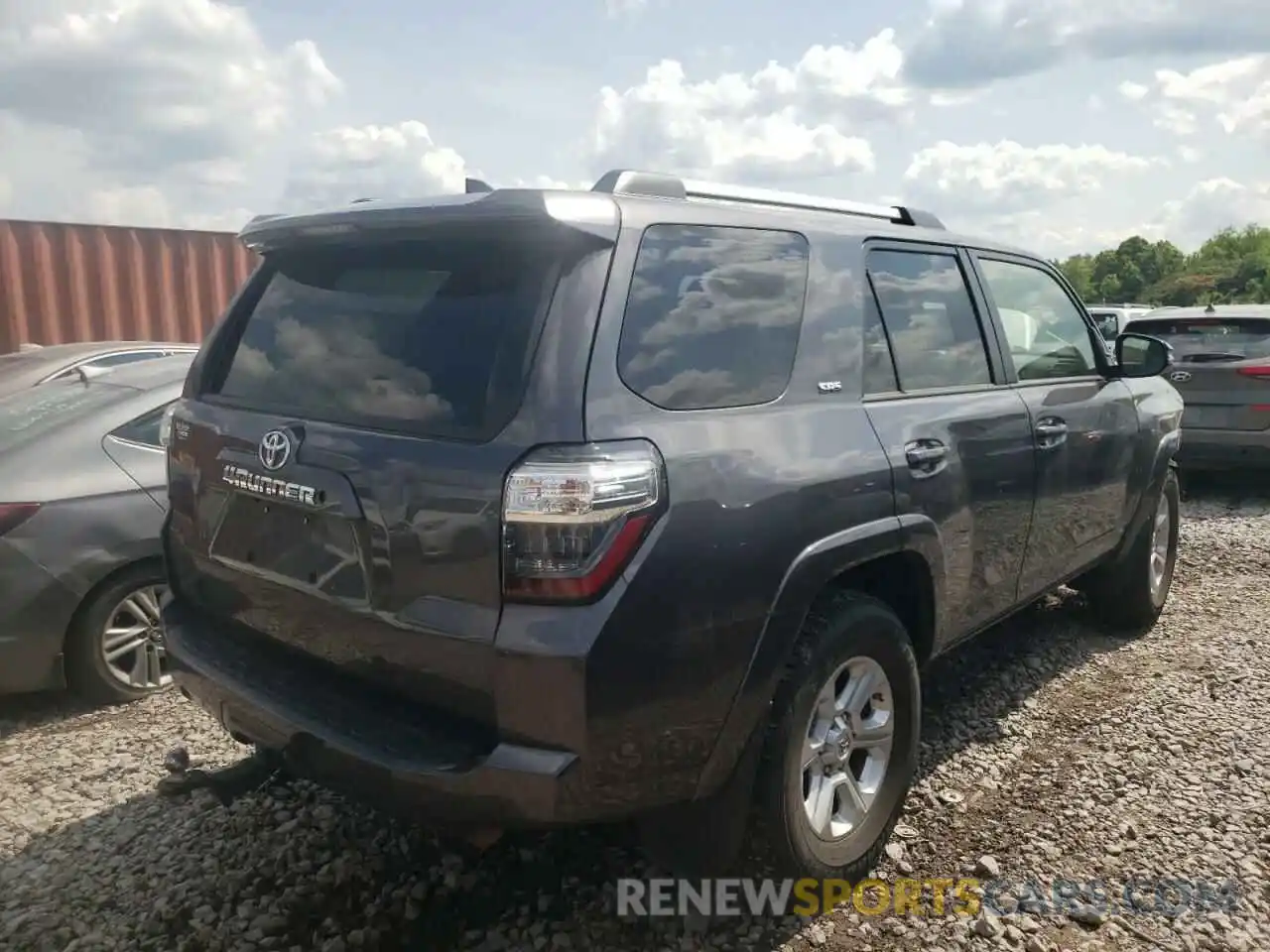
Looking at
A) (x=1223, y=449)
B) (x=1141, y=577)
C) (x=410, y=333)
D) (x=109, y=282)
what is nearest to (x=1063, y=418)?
(x=1141, y=577)

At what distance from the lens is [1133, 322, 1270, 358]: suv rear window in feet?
26.3

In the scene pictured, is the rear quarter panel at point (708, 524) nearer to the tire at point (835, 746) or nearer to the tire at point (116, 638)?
the tire at point (835, 746)

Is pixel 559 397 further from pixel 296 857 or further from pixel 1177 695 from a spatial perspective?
pixel 1177 695

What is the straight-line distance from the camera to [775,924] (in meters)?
2.71

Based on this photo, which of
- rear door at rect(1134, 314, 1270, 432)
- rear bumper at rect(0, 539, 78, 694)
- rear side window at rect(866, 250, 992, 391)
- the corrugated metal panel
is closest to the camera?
rear side window at rect(866, 250, 992, 391)

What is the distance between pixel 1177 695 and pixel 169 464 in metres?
3.94

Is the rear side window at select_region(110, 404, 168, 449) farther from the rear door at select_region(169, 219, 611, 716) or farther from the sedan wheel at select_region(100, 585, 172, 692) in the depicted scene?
the rear door at select_region(169, 219, 611, 716)

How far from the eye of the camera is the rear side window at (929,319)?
123 inches

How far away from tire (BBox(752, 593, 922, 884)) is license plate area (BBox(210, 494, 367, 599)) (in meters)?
1.07

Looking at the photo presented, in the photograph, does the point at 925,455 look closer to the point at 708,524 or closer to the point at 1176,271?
the point at 708,524

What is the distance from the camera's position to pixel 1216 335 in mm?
8234

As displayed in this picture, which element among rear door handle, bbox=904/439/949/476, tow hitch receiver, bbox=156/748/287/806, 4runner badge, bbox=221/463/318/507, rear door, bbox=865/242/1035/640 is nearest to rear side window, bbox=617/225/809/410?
rear door, bbox=865/242/1035/640

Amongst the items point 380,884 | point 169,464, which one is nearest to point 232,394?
point 169,464

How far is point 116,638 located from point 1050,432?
3.70 m
